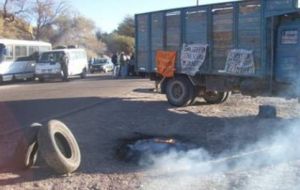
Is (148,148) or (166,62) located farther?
(166,62)

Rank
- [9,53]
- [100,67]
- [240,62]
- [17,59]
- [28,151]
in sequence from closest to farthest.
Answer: [28,151], [240,62], [9,53], [17,59], [100,67]

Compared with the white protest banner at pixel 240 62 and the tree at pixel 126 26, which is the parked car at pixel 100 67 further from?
the white protest banner at pixel 240 62

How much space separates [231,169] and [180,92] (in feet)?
29.2

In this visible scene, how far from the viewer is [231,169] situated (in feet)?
25.8

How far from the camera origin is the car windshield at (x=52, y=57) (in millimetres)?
33406

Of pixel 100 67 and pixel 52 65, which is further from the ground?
pixel 52 65

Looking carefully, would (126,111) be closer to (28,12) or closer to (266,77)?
(266,77)

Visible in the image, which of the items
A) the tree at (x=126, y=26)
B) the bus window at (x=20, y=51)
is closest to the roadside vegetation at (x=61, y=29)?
the tree at (x=126, y=26)

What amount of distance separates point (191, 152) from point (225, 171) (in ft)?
4.67

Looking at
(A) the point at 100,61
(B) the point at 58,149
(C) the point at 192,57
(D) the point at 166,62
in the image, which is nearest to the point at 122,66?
(A) the point at 100,61

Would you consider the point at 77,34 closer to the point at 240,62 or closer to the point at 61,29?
the point at 61,29

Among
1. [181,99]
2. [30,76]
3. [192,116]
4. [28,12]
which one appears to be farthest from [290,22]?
[28,12]

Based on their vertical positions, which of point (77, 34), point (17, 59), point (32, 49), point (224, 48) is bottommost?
point (17, 59)

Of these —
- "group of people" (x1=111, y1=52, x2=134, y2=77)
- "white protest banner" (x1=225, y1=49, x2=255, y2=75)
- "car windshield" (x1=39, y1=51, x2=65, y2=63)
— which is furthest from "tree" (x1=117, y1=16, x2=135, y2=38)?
"white protest banner" (x1=225, y1=49, x2=255, y2=75)
